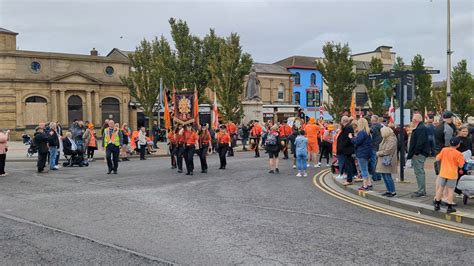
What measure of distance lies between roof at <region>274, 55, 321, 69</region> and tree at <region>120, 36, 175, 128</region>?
85.4 feet

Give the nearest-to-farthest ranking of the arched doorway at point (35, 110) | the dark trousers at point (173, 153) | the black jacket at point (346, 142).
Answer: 1. the black jacket at point (346, 142)
2. the dark trousers at point (173, 153)
3. the arched doorway at point (35, 110)

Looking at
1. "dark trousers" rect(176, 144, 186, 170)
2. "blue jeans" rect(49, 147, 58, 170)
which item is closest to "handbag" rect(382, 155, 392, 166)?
"dark trousers" rect(176, 144, 186, 170)

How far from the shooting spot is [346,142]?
11.9 meters

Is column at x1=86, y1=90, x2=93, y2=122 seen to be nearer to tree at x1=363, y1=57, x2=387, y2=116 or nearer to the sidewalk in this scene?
tree at x1=363, y1=57, x2=387, y2=116

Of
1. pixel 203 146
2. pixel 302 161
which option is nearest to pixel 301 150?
pixel 302 161

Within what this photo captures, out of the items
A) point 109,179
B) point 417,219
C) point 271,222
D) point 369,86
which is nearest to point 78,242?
point 271,222

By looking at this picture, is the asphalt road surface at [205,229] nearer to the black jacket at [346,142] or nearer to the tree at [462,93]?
the black jacket at [346,142]

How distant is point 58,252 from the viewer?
5.98 meters

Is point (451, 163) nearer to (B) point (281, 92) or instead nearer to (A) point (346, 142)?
(A) point (346, 142)

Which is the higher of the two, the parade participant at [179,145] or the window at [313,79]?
the window at [313,79]

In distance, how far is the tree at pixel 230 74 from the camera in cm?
3070

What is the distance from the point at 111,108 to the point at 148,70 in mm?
10144

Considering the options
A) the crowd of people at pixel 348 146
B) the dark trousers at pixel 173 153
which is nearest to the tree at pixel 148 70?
the crowd of people at pixel 348 146

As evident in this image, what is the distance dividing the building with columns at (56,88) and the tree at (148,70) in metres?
7.28
